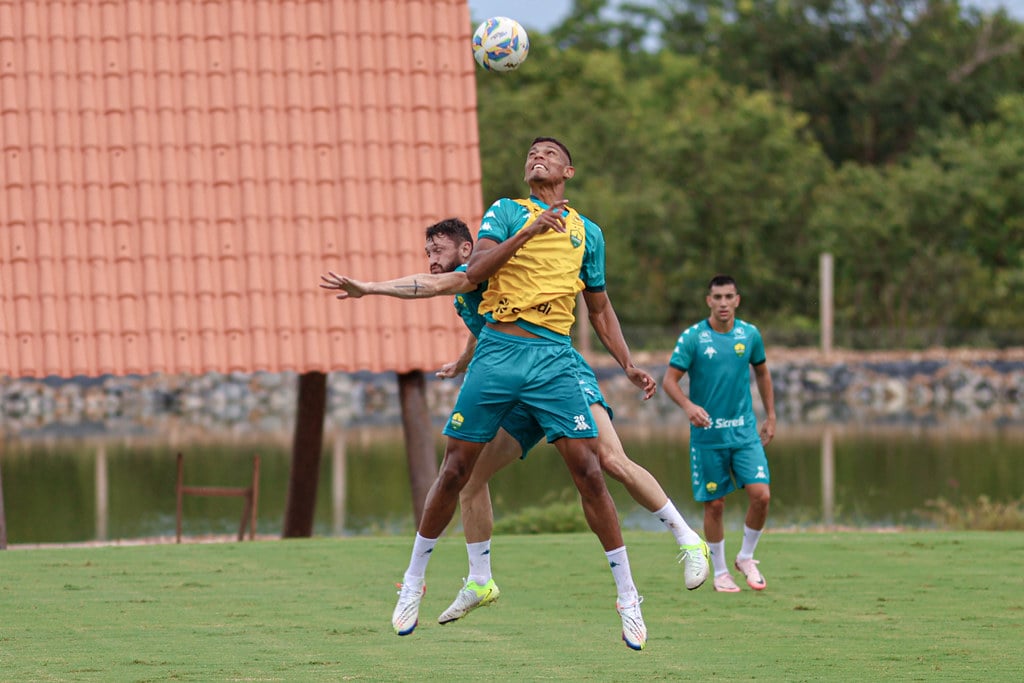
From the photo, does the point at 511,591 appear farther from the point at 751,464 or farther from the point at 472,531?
the point at 472,531

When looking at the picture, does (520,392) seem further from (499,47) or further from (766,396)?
(766,396)

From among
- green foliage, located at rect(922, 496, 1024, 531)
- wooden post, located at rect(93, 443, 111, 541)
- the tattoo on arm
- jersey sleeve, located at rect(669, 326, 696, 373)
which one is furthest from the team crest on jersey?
wooden post, located at rect(93, 443, 111, 541)

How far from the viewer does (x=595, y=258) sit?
344 inches

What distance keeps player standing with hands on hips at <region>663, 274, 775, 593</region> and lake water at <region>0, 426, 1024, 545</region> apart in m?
7.24

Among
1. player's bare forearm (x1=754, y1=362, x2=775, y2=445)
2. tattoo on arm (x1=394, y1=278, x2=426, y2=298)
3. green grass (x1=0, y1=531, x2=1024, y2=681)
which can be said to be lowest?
green grass (x1=0, y1=531, x2=1024, y2=681)

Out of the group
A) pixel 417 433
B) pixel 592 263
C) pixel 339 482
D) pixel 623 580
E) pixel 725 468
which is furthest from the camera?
pixel 339 482

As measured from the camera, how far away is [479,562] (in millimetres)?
9031

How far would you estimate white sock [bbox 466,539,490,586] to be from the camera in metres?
8.98

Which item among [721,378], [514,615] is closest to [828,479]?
[721,378]

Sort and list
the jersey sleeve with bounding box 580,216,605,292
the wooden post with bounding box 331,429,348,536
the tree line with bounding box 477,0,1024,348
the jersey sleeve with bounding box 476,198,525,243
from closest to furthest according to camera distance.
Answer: the jersey sleeve with bounding box 476,198,525,243 < the jersey sleeve with bounding box 580,216,605,292 < the wooden post with bounding box 331,429,348,536 < the tree line with bounding box 477,0,1024,348

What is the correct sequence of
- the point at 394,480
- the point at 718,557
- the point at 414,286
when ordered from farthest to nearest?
the point at 394,480
the point at 718,557
the point at 414,286

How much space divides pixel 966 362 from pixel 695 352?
37333 mm

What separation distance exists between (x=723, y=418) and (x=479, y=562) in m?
3.64

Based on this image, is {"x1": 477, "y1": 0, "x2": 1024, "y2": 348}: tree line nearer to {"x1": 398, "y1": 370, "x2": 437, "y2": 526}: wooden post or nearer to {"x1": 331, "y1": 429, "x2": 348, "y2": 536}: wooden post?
{"x1": 331, "y1": 429, "x2": 348, "y2": 536}: wooden post
